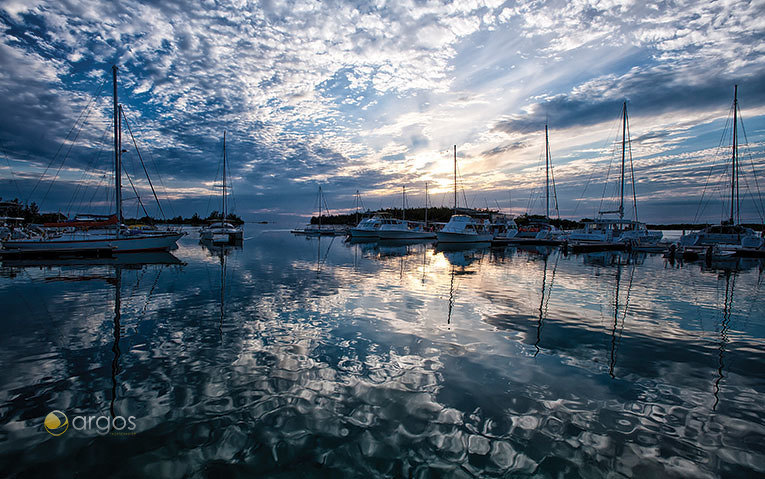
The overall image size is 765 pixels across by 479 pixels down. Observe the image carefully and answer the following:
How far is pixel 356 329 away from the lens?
916 cm

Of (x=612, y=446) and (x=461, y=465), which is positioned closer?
(x=461, y=465)

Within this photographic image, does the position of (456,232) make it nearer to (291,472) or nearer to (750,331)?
(750,331)

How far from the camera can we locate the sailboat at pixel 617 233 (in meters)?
43.3

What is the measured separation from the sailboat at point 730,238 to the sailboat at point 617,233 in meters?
5.28

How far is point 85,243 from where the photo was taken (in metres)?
29.0

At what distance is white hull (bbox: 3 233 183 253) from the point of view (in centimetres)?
2811

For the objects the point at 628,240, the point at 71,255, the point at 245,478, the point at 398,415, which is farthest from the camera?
the point at 628,240

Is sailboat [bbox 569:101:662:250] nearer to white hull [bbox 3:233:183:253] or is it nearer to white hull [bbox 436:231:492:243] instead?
white hull [bbox 436:231:492:243]

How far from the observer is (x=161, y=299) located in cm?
1273

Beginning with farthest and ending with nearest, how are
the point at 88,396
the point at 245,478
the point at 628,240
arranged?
the point at 628,240
the point at 88,396
the point at 245,478

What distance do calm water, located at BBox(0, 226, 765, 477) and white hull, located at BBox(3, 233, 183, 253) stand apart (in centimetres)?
2011

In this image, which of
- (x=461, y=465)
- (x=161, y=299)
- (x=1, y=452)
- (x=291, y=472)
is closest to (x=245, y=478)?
(x=291, y=472)

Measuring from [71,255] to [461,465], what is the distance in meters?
37.1

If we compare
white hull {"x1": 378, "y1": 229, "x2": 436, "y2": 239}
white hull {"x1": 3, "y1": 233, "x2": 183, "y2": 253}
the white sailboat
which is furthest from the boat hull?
white hull {"x1": 3, "y1": 233, "x2": 183, "y2": 253}
